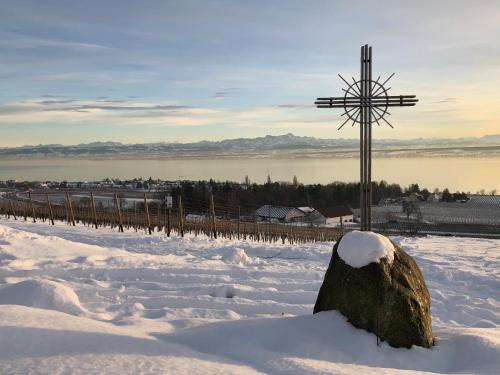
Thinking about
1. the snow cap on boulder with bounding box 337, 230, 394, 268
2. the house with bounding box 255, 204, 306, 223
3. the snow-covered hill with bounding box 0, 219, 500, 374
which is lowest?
the house with bounding box 255, 204, 306, 223

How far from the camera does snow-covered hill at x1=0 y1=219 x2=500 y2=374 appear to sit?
3.95 meters

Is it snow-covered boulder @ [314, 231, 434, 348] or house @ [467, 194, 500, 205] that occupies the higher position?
snow-covered boulder @ [314, 231, 434, 348]

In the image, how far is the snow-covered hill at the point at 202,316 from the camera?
3945 millimetres

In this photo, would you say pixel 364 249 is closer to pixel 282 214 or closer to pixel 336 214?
pixel 282 214

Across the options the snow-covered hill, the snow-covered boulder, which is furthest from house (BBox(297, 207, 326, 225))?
the snow-covered boulder

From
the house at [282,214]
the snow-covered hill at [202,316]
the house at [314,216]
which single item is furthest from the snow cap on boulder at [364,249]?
the house at [314,216]

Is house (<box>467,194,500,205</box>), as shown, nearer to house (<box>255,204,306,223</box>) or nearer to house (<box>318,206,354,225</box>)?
house (<box>318,206,354,225</box>)

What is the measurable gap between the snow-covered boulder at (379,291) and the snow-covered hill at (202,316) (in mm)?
146

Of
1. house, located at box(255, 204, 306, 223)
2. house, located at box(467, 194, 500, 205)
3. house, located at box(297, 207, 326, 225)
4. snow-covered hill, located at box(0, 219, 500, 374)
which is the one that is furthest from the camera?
house, located at box(297, 207, 326, 225)

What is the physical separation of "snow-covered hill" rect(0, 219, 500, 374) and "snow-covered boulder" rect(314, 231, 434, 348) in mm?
146

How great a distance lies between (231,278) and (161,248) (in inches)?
175

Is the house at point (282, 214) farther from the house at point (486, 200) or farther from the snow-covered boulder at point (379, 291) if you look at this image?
the snow-covered boulder at point (379, 291)

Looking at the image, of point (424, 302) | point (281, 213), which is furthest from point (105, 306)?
point (281, 213)

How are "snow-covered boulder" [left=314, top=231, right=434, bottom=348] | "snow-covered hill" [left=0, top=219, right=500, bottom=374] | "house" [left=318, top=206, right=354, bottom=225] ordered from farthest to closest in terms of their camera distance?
"house" [left=318, top=206, right=354, bottom=225] < "snow-covered boulder" [left=314, top=231, right=434, bottom=348] < "snow-covered hill" [left=0, top=219, right=500, bottom=374]
